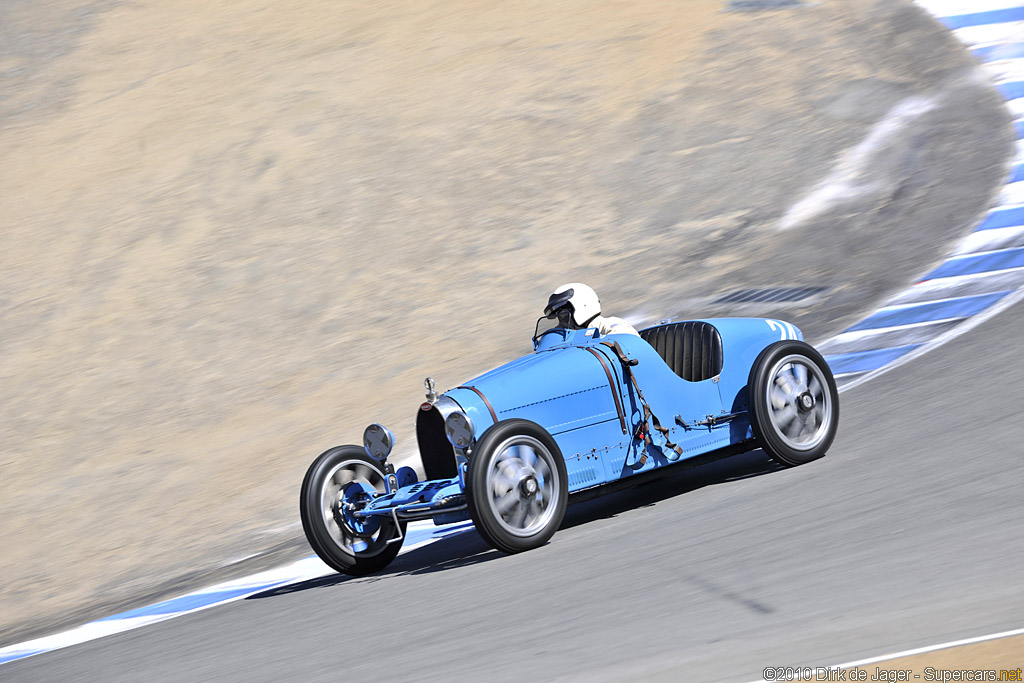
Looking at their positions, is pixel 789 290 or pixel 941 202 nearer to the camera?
pixel 789 290

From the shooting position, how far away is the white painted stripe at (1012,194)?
45.3 feet

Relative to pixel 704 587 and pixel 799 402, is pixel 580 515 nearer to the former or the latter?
pixel 799 402

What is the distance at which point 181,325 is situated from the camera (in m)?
16.0

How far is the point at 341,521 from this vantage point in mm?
7531

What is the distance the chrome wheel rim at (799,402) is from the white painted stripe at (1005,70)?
12288 millimetres

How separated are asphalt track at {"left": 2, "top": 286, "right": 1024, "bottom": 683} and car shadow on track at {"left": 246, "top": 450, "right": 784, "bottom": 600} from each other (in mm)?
26

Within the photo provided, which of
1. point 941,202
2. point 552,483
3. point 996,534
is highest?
point 941,202

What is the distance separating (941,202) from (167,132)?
13723 mm

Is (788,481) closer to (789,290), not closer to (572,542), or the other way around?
(572,542)

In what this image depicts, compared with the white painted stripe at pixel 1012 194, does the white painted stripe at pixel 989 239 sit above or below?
below

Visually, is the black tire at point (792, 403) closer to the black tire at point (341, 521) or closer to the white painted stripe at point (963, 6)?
the black tire at point (341, 521)

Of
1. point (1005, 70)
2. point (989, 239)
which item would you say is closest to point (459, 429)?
point (989, 239)

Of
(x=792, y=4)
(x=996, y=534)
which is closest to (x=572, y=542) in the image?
(x=996, y=534)

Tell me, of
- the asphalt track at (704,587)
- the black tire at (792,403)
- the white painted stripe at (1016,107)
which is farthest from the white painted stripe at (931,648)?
the white painted stripe at (1016,107)
